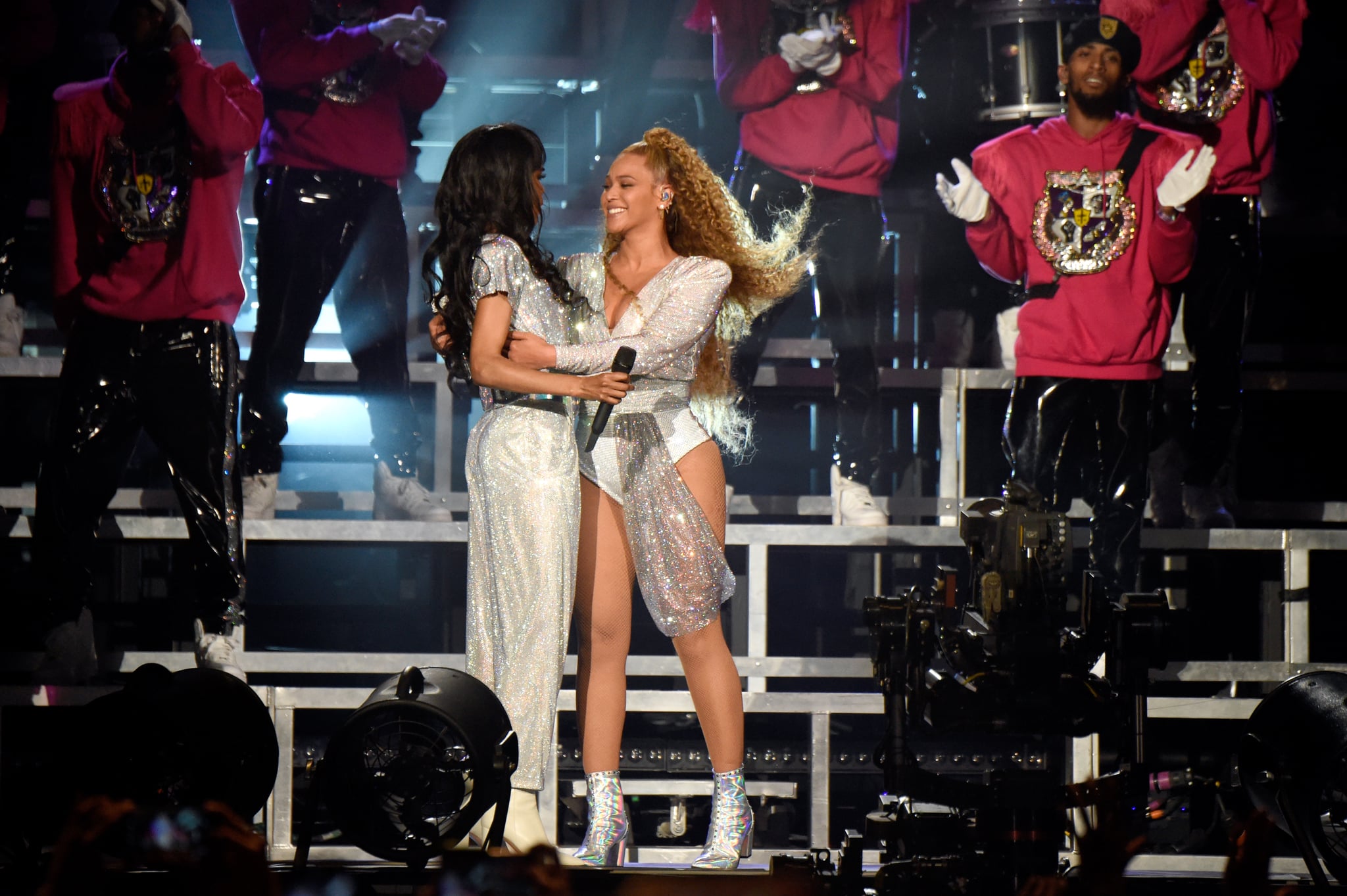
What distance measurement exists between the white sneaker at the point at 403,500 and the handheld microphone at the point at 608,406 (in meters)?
1.64

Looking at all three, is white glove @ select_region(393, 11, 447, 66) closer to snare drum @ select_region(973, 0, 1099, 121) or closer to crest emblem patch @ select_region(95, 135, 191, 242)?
crest emblem patch @ select_region(95, 135, 191, 242)

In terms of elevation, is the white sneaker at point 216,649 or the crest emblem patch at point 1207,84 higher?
the crest emblem patch at point 1207,84

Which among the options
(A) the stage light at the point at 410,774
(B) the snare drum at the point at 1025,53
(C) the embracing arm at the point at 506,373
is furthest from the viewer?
(B) the snare drum at the point at 1025,53

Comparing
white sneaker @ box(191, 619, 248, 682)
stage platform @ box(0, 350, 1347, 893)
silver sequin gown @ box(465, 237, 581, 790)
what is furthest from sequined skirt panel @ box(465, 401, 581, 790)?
white sneaker @ box(191, 619, 248, 682)

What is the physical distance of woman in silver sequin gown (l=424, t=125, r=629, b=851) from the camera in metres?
2.91

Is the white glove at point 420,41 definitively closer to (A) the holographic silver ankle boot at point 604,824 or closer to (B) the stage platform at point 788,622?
(B) the stage platform at point 788,622

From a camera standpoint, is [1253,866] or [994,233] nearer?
[1253,866]

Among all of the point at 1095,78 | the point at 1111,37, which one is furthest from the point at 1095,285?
the point at 1111,37

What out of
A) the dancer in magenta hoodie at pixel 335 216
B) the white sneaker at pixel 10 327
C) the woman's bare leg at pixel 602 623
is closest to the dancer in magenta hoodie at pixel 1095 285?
the woman's bare leg at pixel 602 623

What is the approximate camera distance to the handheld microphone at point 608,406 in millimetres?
2844

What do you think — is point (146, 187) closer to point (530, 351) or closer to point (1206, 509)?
point (530, 351)

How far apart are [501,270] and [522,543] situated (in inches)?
23.2

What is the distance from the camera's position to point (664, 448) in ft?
10.1

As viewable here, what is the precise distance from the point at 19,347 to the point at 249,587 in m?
1.11
